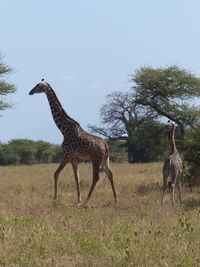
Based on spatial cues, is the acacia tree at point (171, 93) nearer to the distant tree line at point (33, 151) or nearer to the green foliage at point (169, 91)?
the green foliage at point (169, 91)

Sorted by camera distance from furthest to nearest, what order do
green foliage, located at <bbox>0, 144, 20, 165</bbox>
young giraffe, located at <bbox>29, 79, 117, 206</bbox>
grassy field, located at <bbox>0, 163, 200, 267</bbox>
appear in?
green foliage, located at <bbox>0, 144, 20, 165</bbox>
young giraffe, located at <bbox>29, 79, 117, 206</bbox>
grassy field, located at <bbox>0, 163, 200, 267</bbox>

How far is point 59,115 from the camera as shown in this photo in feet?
41.1

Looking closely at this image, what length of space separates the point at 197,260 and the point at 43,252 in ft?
6.66

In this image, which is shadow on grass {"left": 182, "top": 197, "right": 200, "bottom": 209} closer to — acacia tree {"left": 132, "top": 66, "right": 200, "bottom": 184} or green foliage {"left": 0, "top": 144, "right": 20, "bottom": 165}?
acacia tree {"left": 132, "top": 66, "right": 200, "bottom": 184}

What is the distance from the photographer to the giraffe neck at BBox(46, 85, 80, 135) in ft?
40.5

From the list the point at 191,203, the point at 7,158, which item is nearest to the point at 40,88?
the point at 191,203

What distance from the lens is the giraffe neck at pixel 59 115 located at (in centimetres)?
1234

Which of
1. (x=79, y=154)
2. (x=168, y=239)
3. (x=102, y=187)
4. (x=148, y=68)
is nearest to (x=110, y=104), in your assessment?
(x=148, y=68)

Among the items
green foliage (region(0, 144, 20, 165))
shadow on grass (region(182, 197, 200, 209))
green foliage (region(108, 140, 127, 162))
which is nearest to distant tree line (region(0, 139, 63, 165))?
green foliage (region(0, 144, 20, 165))

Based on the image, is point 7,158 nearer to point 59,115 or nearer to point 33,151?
point 33,151

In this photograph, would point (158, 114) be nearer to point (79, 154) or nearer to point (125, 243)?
point (79, 154)

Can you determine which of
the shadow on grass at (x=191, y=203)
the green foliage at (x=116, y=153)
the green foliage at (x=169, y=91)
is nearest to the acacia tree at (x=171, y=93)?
the green foliage at (x=169, y=91)

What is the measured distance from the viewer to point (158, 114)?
19.1 meters

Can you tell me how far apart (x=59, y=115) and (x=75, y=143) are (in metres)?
0.96
